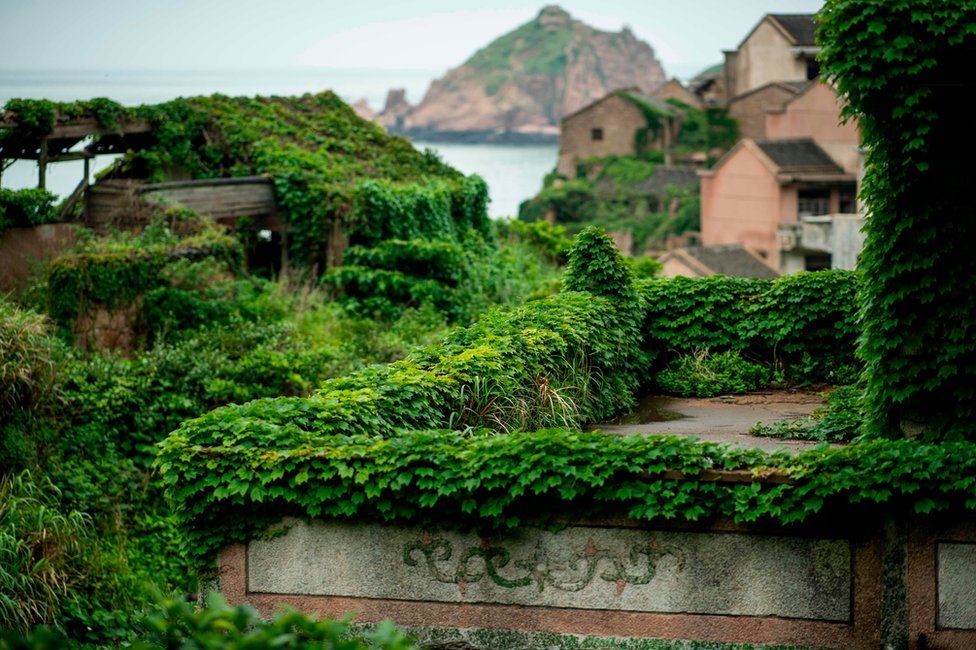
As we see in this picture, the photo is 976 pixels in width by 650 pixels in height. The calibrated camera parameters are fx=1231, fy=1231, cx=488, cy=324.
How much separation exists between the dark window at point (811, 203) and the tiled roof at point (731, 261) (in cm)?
501

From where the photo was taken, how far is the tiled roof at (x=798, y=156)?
56.4 meters

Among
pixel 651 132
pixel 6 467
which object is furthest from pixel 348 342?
pixel 651 132

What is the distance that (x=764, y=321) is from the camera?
18.0 m

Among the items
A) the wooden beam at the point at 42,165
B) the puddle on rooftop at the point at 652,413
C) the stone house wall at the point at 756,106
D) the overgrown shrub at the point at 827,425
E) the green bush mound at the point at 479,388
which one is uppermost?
the stone house wall at the point at 756,106

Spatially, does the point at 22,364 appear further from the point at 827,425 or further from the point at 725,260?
the point at 725,260

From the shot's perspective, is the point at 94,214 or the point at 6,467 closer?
the point at 6,467

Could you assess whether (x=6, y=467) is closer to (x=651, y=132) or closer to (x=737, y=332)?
(x=737, y=332)

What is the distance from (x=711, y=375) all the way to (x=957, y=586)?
7.67 meters

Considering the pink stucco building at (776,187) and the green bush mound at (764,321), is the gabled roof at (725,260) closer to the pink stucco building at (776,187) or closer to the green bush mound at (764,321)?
the pink stucco building at (776,187)

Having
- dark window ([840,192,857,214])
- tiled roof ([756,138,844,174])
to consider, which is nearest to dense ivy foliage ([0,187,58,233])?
tiled roof ([756,138,844,174])

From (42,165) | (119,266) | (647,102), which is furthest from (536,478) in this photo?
(647,102)

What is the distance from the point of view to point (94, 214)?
2708cm

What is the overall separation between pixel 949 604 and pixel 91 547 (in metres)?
10.4

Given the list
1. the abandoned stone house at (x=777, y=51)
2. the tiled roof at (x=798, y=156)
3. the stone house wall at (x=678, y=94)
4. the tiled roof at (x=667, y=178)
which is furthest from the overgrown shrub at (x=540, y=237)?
the stone house wall at (x=678, y=94)
